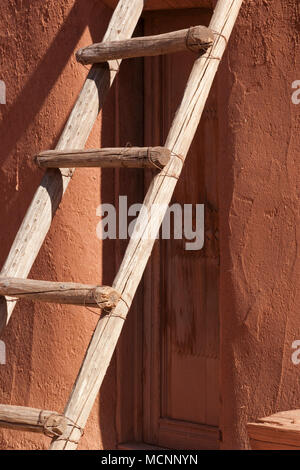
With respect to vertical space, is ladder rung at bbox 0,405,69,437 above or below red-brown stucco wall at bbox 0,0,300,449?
below

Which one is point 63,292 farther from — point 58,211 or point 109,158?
point 58,211

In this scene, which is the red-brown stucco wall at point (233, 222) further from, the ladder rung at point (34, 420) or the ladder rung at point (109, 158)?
the ladder rung at point (34, 420)

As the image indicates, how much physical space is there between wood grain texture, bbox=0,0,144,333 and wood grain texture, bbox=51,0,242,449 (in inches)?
13.3

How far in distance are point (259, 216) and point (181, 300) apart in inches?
25.1

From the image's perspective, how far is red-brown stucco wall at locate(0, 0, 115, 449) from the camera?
3.46 meters

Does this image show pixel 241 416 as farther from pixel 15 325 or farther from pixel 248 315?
pixel 15 325

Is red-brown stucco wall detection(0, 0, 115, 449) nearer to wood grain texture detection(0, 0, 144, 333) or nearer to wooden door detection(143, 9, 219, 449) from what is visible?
wooden door detection(143, 9, 219, 449)

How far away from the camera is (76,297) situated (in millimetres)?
2383

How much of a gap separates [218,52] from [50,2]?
3.61ft

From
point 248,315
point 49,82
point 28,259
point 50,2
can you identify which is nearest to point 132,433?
point 248,315

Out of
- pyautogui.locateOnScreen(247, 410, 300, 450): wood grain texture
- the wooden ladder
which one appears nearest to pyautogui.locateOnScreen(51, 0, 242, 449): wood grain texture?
the wooden ladder

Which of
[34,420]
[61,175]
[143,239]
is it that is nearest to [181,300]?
[61,175]

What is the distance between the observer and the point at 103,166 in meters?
2.60

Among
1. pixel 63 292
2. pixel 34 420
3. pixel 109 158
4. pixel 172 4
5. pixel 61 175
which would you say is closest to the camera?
pixel 34 420
